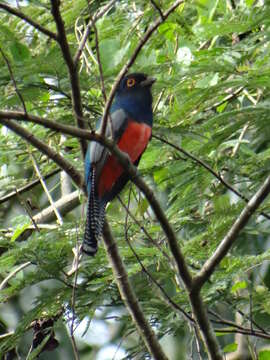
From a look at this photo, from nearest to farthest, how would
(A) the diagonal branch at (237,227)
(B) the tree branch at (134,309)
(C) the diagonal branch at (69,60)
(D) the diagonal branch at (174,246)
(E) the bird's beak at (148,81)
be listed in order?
(C) the diagonal branch at (69,60) → (D) the diagonal branch at (174,246) → (A) the diagonal branch at (237,227) → (B) the tree branch at (134,309) → (E) the bird's beak at (148,81)

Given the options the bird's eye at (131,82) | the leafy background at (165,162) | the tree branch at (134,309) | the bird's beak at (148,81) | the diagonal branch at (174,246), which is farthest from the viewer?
the bird's eye at (131,82)

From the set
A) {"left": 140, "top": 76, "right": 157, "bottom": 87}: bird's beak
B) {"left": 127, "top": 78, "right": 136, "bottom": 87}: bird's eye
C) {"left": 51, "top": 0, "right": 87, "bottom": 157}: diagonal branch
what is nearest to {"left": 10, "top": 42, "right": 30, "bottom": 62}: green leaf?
{"left": 51, "top": 0, "right": 87, "bottom": 157}: diagonal branch

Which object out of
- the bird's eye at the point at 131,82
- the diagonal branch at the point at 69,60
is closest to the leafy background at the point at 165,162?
the bird's eye at the point at 131,82

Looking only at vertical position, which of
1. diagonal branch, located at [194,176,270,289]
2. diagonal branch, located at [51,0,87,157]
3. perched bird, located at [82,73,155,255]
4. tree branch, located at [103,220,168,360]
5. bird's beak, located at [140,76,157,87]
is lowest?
Answer: tree branch, located at [103,220,168,360]

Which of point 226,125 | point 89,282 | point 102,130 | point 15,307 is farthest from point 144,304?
point 15,307

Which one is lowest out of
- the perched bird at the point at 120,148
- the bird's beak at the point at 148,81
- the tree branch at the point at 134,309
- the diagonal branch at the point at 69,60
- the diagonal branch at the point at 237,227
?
the tree branch at the point at 134,309

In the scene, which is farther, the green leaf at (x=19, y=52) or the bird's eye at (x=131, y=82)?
the bird's eye at (x=131, y=82)

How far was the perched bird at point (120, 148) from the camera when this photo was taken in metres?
4.54

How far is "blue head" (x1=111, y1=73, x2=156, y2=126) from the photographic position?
16.4 ft

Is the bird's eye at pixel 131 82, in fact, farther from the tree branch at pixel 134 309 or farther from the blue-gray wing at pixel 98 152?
the tree branch at pixel 134 309

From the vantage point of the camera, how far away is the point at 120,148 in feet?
16.4

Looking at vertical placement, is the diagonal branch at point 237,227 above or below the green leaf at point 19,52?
below

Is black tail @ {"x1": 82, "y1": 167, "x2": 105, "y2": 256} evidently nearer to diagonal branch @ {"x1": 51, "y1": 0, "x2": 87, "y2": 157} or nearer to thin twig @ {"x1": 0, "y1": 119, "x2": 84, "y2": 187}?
thin twig @ {"x1": 0, "y1": 119, "x2": 84, "y2": 187}

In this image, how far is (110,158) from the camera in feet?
16.7
